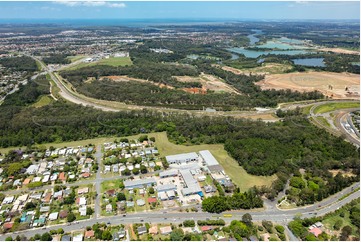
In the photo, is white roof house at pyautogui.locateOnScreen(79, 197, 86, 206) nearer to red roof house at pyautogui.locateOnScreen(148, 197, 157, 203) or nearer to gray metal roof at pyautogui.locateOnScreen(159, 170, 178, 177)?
red roof house at pyautogui.locateOnScreen(148, 197, 157, 203)

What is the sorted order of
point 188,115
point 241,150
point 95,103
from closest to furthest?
1. point 241,150
2. point 188,115
3. point 95,103

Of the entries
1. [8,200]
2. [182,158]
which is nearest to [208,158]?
[182,158]

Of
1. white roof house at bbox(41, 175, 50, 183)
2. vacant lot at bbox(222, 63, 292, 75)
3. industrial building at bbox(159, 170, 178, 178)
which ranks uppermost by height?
vacant lot at bbox(222, 63, 292, 75)

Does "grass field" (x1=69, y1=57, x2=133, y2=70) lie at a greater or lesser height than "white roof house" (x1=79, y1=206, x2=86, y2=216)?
greater

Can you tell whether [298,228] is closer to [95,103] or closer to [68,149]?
[68,149]

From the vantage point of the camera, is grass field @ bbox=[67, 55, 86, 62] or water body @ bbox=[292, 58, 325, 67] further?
grass field @ bbox=[67, 55, 86, 62]

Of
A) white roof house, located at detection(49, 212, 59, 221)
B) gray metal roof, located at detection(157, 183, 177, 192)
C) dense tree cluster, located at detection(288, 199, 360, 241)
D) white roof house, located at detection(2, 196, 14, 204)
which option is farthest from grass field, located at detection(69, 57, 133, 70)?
dense tree cluster, located at detection(288, 199, 360, 241)

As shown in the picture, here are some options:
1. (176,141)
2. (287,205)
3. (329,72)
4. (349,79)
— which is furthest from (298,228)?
(329,72)

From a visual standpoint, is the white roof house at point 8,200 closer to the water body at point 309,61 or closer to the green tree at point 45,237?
the green tree at point 45,237
